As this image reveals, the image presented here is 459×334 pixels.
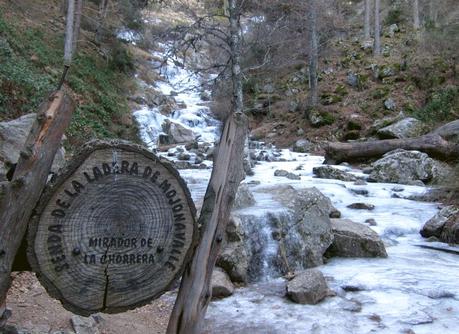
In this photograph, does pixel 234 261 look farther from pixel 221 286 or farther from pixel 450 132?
pixel 450 132

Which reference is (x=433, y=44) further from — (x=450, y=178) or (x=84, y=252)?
Result: (x=84, y=252)

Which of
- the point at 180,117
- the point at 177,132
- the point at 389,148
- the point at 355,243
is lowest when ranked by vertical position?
the point at 355,243

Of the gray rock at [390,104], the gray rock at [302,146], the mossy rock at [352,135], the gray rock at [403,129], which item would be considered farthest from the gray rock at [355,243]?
the gray rock at [390,104]

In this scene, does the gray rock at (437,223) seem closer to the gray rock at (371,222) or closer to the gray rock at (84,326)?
the gray rock at (371,222)

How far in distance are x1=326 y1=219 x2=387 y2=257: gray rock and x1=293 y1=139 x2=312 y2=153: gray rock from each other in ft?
36.6

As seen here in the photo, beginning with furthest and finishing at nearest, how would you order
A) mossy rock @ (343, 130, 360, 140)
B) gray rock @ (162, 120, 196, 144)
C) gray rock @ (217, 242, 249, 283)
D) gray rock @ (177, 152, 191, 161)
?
1. gray rock @ (162, 120, 196, 144)
2. mossy rock @ (343, 130, 360, 140)
3. gray rock @ (177, 152, 191, 161)
4. gray rock @ (217, 242, 249, 283)

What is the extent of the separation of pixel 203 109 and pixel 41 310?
71.0ft

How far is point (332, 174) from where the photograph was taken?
43.0 ft

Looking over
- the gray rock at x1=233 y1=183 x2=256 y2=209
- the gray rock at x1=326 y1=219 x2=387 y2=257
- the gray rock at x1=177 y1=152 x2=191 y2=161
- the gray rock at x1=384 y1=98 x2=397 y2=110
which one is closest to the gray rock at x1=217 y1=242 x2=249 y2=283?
the gray rock at x1=233 y1=183 x2=256 y2=209

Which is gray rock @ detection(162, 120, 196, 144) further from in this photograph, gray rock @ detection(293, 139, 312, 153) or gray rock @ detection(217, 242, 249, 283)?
gray rock @ detection(217, 242, 249, 283)

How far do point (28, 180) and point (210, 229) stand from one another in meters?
0.98

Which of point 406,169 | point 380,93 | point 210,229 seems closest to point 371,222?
point 406,169

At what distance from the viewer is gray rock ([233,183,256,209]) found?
7402mm

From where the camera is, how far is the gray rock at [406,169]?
12461 millimetres
